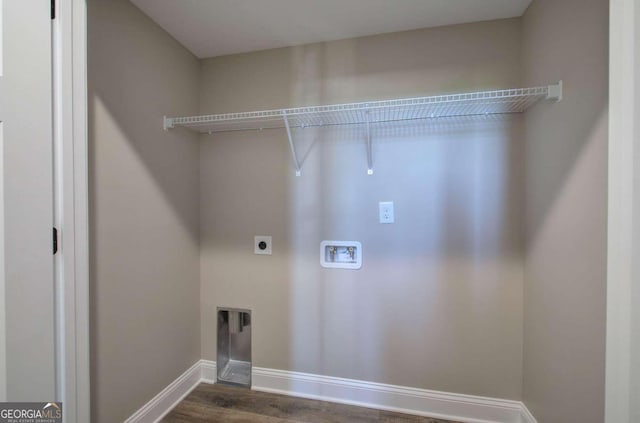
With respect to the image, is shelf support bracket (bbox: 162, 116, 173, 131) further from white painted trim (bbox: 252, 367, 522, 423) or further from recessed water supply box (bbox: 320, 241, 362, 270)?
white painted trim (bbox: 252, 367, 522, 423)

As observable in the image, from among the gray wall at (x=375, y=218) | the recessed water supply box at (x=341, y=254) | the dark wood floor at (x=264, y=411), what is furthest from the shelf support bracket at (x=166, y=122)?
the dark wood floor at (x=264, y=411)

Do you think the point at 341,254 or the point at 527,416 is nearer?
the point at 527,416

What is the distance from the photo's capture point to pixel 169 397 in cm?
167

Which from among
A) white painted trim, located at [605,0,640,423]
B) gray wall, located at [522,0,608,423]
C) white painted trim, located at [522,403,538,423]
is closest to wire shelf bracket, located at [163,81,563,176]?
gray wall, located at [522,0,608,423]

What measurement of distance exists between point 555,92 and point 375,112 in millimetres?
796

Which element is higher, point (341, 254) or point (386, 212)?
point (386, 212)

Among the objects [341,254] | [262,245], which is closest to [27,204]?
[262,245]

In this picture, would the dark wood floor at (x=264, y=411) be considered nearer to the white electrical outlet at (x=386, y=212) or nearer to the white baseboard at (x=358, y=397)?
the white baseboard at (x=358, y=397)

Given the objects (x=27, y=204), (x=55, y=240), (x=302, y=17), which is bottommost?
(x=55, y=240)

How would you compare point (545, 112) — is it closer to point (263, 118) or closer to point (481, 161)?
point (481, 161)

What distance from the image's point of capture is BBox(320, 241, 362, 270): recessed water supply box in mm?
1727

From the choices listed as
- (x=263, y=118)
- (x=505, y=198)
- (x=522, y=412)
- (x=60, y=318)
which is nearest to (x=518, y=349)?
(x=522, y=412)

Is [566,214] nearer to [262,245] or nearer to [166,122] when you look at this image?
[262,245]

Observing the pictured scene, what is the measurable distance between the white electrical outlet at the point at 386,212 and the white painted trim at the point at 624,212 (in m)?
1.00
